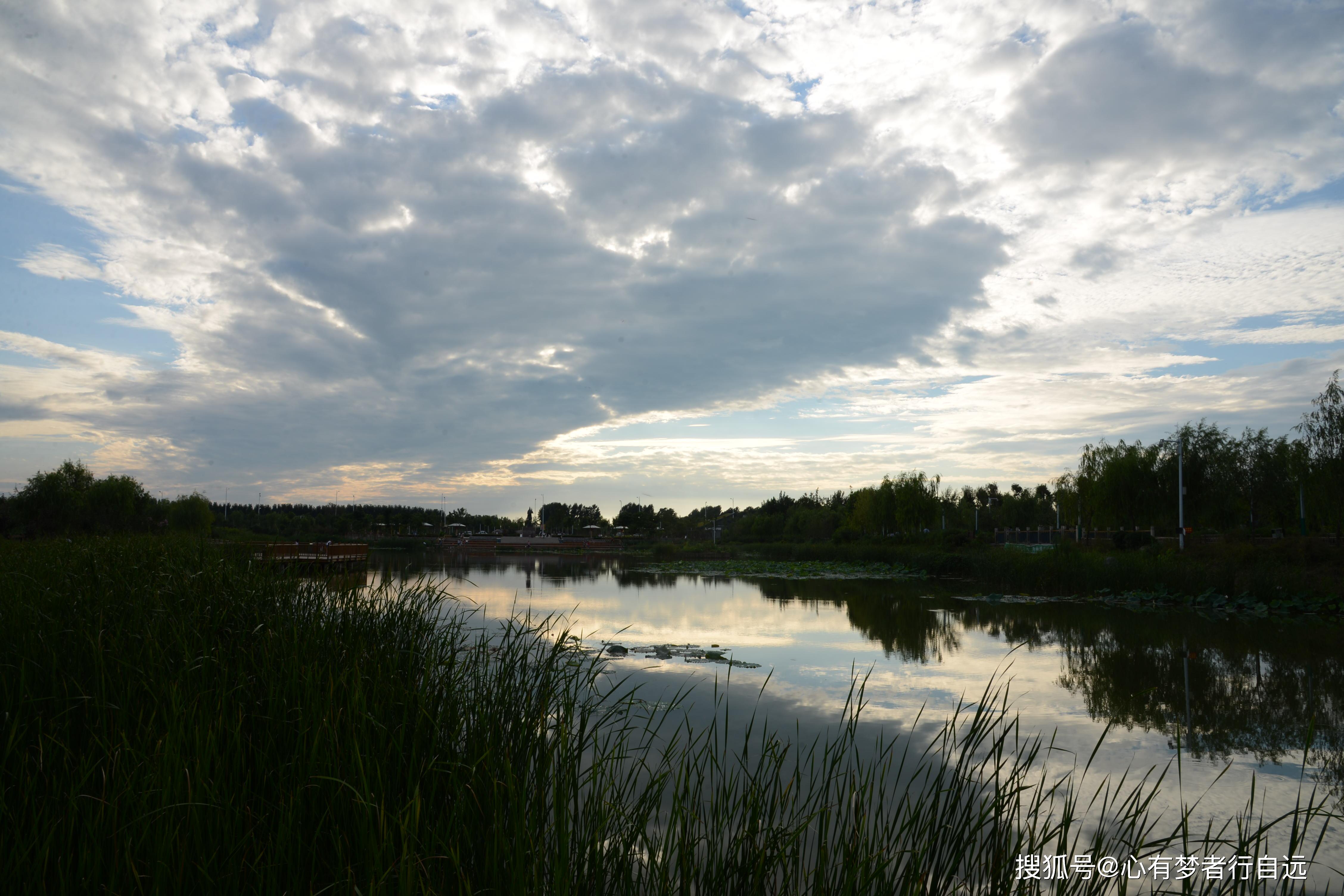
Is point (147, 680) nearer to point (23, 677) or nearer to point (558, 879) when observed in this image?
point (23, 677)

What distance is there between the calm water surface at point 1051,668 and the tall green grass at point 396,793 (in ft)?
3.14

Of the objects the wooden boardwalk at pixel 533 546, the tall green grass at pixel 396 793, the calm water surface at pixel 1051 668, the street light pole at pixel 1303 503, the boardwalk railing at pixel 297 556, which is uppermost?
the street light pole at pixel 1303 503

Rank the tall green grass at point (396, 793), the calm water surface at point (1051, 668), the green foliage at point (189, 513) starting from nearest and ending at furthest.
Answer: the tall green grass at point (396, 793)
the calm water surface at point (1051, 668)
the green foliage at point (189, 513)

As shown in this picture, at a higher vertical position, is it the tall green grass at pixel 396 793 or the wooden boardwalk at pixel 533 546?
the tall green grass at pixel 396 793

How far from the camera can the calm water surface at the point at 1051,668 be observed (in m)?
6.98

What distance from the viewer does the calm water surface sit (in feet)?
22.9

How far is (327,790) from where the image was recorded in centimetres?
298

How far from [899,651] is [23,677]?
1152cm

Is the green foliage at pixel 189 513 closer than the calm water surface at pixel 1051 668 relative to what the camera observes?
No

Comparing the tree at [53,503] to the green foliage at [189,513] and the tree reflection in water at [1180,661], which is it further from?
the tree reflection in water at [1180,661]

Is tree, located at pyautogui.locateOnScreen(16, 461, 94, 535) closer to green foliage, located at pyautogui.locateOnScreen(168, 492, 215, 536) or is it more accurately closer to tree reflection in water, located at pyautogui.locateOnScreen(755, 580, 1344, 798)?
green foliage, located at pyautogui.locateOnScreen(168, 492, 215, 536)

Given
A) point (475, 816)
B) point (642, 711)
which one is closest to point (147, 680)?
point (475, 816)

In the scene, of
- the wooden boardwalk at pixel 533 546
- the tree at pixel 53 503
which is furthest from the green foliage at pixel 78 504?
the wooden boardwalk at pixel 533 546

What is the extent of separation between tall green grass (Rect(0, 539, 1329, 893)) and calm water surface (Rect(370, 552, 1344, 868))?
0.96 m
